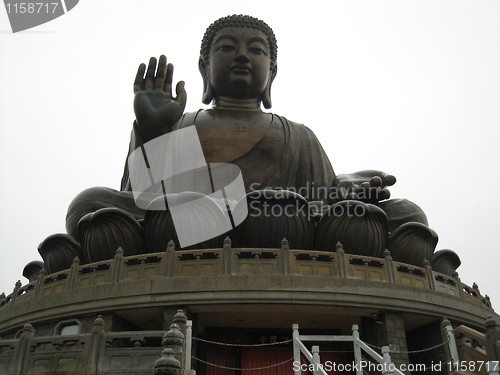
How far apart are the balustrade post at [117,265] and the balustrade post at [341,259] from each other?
3179 mm

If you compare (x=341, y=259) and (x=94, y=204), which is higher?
(x=94, y=204)

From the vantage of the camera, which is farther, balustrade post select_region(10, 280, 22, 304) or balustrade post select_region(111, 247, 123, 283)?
balustrade post select_region(10, 280, 22, 304)

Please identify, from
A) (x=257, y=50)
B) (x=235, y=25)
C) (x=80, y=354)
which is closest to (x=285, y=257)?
(x=80, y=354)

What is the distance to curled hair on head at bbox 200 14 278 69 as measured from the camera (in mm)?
12518

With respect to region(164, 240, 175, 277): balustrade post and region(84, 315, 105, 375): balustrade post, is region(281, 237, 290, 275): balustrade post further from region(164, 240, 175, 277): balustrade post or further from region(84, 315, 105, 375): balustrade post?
region(84, 315, 105, 375): balustrade post

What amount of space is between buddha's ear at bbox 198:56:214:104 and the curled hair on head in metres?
0.20

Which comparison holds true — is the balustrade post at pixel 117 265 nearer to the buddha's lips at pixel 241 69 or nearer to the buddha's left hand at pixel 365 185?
the buddha's left hand at pixel 365 185

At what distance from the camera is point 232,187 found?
36.3ft

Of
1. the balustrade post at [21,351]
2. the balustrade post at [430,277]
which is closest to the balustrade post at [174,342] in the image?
the balustrade post at [21,351]

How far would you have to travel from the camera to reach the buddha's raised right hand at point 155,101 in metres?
10.8

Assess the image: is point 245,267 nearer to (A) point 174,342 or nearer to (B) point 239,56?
(A) point 174,342

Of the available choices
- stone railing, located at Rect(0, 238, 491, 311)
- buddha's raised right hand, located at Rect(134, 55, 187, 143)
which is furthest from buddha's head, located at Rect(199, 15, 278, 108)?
stone railing, located at Rect(0, 238, 491, 311)

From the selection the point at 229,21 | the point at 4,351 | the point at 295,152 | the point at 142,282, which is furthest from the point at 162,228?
the point at 229,21

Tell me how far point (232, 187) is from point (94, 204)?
108 inches
